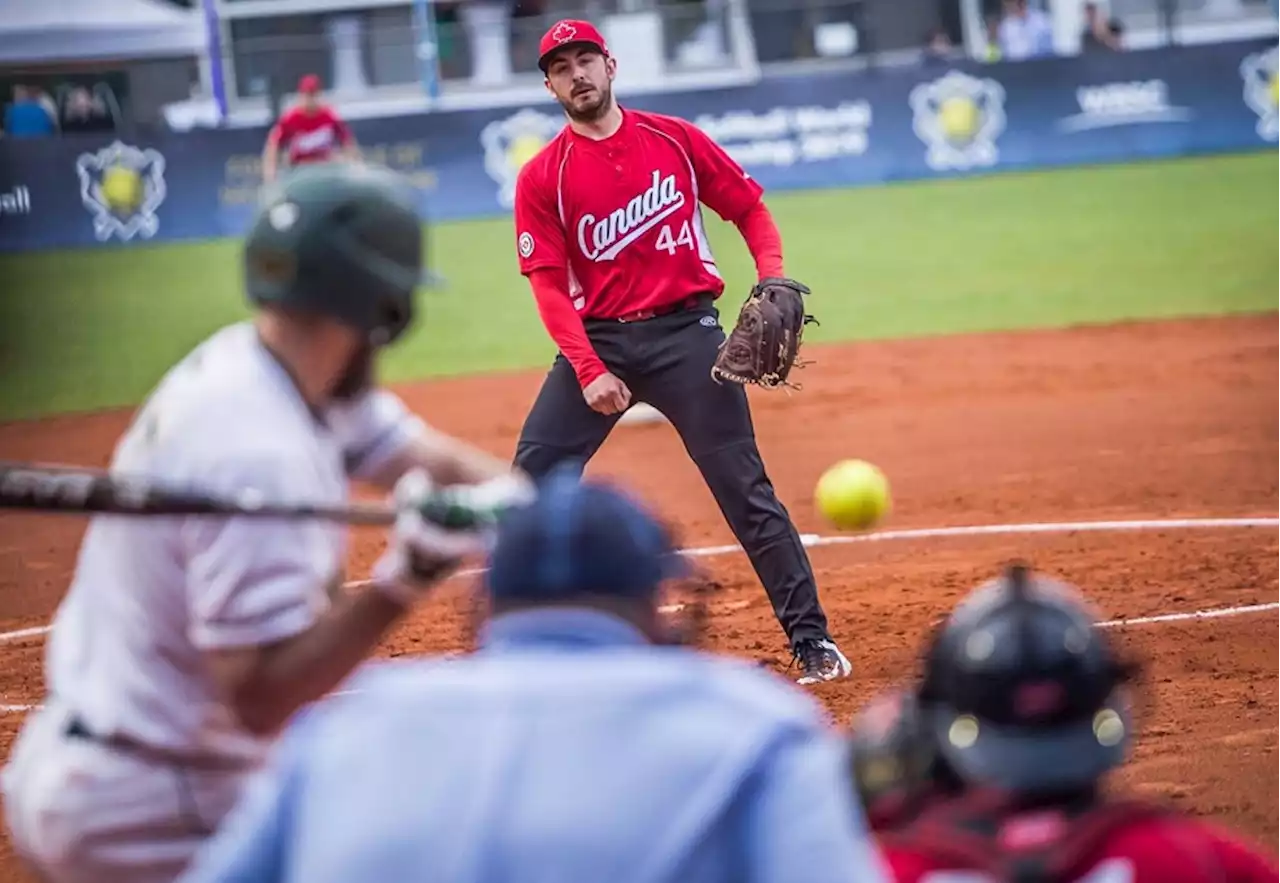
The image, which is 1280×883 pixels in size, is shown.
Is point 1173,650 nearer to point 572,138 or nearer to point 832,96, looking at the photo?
point 572,138

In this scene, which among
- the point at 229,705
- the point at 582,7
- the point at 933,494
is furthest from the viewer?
the point at 582,7

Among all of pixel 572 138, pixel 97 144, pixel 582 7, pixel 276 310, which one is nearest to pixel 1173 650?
pixel 572 138

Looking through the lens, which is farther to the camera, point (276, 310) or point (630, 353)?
point (630, 353)

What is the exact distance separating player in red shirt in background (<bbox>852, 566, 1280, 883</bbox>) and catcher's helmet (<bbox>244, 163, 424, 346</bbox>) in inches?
47.9

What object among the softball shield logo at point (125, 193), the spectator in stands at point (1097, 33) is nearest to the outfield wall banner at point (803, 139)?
the softball shield logo at point (125, 193)

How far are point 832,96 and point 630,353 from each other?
17.0 metres

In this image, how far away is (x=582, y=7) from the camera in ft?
105

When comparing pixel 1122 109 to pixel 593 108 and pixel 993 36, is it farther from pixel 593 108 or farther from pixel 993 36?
pixel 593 108

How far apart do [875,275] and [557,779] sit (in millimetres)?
17445

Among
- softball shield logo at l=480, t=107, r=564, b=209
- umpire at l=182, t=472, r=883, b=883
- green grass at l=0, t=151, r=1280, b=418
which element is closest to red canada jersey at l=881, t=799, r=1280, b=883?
umpire at l=182, t=472, r=883, b=883

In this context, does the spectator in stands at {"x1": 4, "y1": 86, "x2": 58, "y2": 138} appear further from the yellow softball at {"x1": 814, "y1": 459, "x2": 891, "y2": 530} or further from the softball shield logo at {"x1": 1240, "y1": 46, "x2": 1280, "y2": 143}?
the yellow softball at {"x1": 814, "y1": 459, "x2": 891, "y2": 530}

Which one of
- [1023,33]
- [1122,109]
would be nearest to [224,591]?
[1122,109]

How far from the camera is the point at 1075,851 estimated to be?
2.52 m

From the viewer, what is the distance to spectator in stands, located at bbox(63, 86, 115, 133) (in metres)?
25.8
